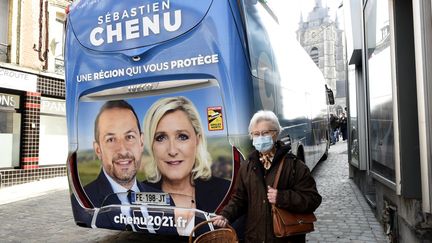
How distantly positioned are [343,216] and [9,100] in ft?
34.4

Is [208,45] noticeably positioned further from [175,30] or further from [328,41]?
[328,41]

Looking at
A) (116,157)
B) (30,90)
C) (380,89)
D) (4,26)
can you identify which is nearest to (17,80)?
(30,90)

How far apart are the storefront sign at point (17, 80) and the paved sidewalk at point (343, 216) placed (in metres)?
9.61

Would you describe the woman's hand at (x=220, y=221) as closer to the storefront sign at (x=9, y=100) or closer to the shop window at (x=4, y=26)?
the storefront sign at (x=9, y=100)

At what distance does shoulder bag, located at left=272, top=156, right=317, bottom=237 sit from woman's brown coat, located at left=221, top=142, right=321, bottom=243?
0.14 ft

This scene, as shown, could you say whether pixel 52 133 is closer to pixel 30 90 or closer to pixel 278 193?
pixel 30 90

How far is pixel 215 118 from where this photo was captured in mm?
4035

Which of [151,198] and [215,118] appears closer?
[215,118]

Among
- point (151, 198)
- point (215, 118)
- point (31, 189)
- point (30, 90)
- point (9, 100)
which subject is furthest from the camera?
point (30, 90)

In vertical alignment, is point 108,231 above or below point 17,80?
below

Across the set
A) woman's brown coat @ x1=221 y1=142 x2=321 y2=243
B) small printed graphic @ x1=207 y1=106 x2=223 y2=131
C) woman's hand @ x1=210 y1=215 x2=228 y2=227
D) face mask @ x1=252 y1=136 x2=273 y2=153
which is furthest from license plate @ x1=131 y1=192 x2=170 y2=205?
face mask @ x1=252 y1=136 x2=273 y2=153

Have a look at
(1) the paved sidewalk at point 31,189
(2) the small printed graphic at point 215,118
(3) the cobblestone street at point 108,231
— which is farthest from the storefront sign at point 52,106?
(2) the small printed graphic at point 215,118

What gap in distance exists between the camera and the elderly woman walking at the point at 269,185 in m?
2.63

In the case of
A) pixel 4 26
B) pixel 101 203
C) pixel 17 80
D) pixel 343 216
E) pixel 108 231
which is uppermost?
pixel 4 26
